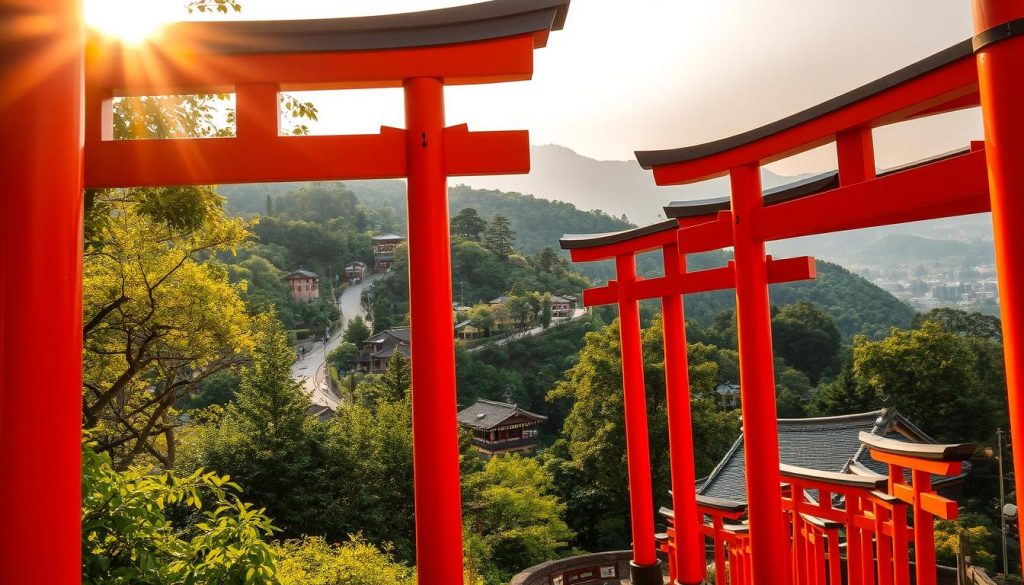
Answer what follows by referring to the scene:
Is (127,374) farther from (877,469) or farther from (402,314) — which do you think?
(402,314)

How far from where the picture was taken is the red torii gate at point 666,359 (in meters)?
5.55

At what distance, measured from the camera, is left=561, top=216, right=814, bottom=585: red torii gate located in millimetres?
5555

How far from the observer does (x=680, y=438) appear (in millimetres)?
5867

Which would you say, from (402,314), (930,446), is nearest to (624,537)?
(930,446)

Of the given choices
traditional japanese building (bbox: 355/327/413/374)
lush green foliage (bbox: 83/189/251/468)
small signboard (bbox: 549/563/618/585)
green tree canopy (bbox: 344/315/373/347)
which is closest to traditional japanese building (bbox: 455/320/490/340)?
traditional japanese building (bbox: 355/327/413/374)

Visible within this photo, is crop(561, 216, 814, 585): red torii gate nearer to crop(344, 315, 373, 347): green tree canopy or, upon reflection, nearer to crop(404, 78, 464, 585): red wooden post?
crop(404, 78, 464, 585): red wooden post

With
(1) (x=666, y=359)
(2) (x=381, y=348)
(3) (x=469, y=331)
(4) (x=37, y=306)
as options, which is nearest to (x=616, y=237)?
(1) (x=666, y=359)

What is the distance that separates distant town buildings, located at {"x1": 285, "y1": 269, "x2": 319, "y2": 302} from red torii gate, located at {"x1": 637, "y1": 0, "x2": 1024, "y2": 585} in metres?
39.4

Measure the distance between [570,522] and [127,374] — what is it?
1316 cm

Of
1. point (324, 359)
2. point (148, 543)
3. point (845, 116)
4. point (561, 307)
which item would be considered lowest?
point (148, 543)

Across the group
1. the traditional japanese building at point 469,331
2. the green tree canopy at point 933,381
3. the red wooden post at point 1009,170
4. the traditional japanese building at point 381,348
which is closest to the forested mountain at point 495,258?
the traditional japanese building at point 381,348

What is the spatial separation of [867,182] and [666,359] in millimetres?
3428

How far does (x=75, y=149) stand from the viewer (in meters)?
1.82

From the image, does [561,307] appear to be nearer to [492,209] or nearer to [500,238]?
[500,238]
